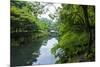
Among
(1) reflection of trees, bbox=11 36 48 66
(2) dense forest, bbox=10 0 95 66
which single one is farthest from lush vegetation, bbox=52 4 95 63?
(1) reflection of trees, bbox=11 36 48 66

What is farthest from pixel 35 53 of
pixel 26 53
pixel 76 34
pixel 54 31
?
pixel 76 34

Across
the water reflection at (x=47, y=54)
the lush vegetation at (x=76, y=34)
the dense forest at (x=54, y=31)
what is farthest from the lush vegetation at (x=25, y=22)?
the lush vegetation at (x=76, y=34)

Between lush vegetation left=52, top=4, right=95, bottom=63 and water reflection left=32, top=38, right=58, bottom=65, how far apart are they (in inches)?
2.0

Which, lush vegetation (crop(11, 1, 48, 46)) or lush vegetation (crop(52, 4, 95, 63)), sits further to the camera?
lush vegetation (crop(52, 4, 95, 63))

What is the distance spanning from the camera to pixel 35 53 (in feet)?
6.75

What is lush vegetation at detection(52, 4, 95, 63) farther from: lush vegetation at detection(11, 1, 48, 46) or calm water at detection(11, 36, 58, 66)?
lush vegetation at detection(11, 1, 48, 46)

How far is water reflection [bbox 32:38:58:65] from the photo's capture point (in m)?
2.08

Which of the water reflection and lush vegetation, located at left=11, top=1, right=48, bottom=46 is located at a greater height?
lush vegetation, located at left=11, top=1, right=48, bottom=46

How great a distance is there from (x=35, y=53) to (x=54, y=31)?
32 cm

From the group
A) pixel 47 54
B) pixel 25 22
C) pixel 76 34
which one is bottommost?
pixel 47 54

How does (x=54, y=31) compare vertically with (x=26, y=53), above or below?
above

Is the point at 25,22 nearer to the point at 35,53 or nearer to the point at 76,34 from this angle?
the point at 35,53

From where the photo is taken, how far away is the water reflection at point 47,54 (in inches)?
81.7

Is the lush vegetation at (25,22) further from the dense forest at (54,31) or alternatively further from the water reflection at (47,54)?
the water reflection at (47,54)
